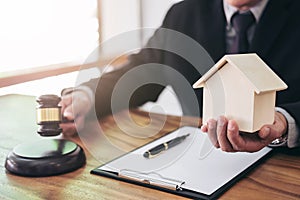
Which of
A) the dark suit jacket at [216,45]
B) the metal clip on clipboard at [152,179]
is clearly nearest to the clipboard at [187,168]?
the metal clip on clipboard at [152,179]

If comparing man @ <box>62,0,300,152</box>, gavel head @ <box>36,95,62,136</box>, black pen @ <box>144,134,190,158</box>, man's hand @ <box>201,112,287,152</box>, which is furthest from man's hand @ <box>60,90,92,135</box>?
man's hand @ <box>201,112,287,152</box>

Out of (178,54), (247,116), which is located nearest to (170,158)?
(247,116)

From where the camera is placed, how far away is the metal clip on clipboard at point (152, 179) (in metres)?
0.76

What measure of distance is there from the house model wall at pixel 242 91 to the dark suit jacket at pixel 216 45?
466 millimetres

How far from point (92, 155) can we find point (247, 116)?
1.27 ft

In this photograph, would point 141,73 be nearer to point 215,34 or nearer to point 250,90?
point 215,34

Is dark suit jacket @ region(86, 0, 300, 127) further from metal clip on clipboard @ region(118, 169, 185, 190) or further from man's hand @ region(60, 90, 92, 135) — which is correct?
metal clip on clipboard @ region(118, 169, 185, 190)

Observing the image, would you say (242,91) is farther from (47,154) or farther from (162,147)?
(47,154)

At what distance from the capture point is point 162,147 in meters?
0.95

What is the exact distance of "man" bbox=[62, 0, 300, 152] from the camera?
1.20m

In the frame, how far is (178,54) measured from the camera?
162 cm

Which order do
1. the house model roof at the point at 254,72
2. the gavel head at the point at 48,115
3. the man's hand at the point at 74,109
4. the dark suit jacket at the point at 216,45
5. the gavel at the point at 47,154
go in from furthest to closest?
1. the dark suit jacket at the point at 216,45
2. the man's hand at the point at 74,109
3. the gavel head at the point at 48,115
4. the gavel at the point at 47,154
5. the house model roof at the point at 254,72

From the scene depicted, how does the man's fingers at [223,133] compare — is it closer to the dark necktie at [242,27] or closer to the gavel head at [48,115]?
the gavel head at [48,115]

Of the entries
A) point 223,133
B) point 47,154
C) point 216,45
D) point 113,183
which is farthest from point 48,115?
point 216,45
